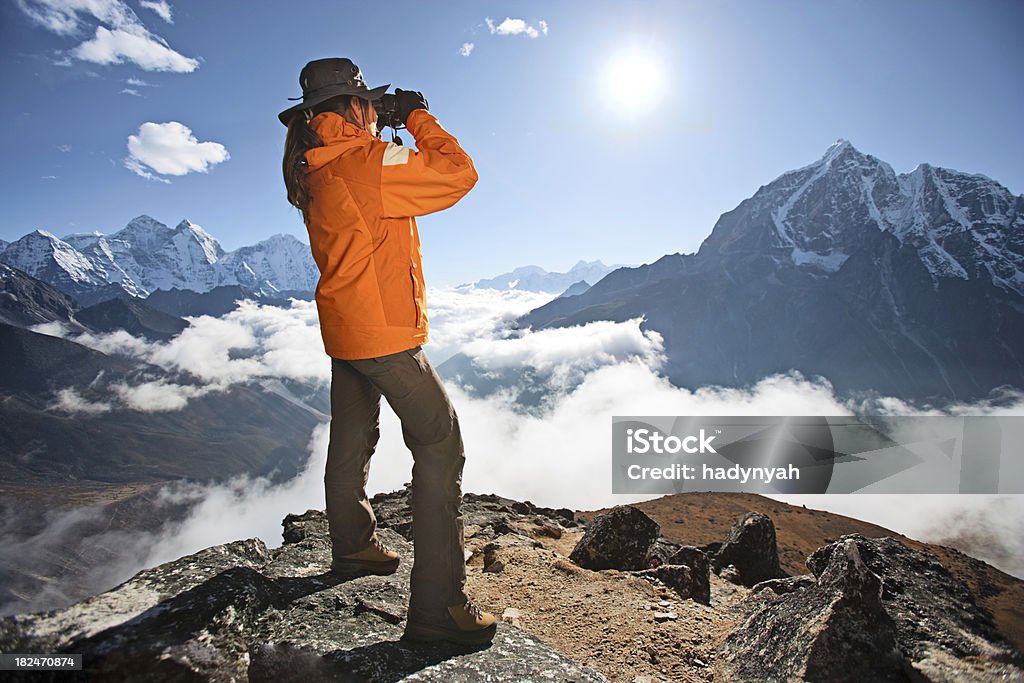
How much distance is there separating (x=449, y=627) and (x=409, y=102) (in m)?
3.48

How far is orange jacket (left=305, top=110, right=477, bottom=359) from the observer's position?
2.97m

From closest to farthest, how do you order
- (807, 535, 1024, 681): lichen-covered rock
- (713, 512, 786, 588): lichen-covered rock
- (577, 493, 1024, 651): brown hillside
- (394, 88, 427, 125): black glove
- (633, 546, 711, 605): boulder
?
1. (394, 88, 427, 125): black glove
2. (807, 535, 1024, 681): lichen-covered rock
3. (633, 546, 711, 605): boulder
4. (713, 512, 786, 588): lichen-covered rock
5. (577, 493, 1024, 651): brown hillside

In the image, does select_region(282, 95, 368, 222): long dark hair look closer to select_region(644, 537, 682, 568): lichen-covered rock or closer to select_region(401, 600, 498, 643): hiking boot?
select_region(401, 600, 498, 643): hiking boot

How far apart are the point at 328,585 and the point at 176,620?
1137mm

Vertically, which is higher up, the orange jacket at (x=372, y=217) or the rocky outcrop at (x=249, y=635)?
the orange jacket at (x=372, y=217)

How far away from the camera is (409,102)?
3.37 metres

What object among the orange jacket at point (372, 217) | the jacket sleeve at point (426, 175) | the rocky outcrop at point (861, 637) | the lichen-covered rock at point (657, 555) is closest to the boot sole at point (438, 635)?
the orange jacket at point (372, 217)

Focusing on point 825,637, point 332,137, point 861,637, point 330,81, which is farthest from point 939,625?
point 330,81

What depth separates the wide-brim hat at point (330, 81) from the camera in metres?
3.23

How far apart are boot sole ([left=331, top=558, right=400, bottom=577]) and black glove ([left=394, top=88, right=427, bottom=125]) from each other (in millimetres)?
3429

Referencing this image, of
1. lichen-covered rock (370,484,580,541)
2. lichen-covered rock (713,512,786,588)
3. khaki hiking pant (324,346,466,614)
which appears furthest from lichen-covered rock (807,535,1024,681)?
lichen-covered rock (370,484,580,541)

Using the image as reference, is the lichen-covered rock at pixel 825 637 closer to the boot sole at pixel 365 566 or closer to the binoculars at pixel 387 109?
the boot sole at pixel 365 566

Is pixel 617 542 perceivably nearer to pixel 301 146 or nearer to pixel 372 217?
pixel 372 217

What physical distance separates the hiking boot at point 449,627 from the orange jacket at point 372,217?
1.71m
